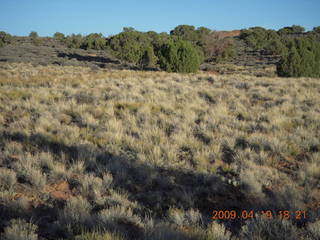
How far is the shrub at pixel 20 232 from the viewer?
279cm

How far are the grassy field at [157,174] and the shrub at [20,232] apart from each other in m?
0.01

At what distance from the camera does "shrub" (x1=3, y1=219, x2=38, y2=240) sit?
279 centimetres

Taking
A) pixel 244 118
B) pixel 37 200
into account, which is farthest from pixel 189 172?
pixel 244 118

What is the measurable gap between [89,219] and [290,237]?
8.00ft

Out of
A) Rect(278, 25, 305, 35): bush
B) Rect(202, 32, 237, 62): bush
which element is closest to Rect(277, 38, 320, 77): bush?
Rect(202, 32, 237, 62): bush

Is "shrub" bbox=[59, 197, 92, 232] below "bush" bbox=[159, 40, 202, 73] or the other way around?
below

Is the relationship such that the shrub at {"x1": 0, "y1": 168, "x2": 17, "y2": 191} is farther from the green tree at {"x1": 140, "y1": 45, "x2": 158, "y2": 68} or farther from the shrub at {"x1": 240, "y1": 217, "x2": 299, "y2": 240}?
the green tree at {"x1": 140, "y1": 45, "x2": 158, "y2": 68}

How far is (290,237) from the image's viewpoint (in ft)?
9.59

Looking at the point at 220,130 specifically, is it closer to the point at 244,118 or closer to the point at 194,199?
the point at 244,118

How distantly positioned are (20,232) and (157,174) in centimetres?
248

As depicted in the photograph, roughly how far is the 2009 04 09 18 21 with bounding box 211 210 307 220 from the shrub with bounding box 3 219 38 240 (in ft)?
7.48

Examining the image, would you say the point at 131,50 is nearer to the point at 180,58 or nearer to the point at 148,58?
the point at 148,58

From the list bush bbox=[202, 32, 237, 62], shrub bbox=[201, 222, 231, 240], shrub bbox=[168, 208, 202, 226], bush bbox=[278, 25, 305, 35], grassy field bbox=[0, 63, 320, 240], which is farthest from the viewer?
bush bbox=[278, 25, 305, 35]

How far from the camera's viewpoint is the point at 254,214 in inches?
146
